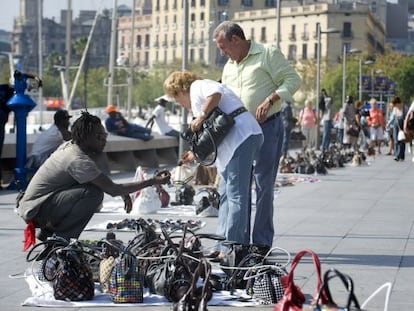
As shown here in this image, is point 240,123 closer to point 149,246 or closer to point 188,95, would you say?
point 188,95

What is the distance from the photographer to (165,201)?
57.3 feet

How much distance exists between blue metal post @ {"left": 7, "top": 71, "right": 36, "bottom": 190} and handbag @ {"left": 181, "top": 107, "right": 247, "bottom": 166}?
9703 millimetres

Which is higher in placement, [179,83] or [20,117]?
[179,83]

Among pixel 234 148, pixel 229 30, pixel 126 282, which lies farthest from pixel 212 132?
pixel 126 282

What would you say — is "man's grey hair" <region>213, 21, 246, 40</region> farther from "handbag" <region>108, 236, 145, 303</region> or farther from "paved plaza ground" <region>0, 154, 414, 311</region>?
"handbag" <region>108, 236, 145, 303</region>

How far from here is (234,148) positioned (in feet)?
35.1

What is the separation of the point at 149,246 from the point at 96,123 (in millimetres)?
1395

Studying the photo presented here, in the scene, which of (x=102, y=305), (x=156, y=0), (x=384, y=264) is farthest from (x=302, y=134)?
(x=156, y=0)

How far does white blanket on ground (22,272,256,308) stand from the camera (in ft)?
29.7

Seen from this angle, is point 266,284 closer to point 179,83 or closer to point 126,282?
point 126,282

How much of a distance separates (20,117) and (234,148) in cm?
1009

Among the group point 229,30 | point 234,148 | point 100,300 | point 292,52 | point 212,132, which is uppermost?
point 229,30

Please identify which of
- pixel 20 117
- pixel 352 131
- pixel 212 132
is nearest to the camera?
pixel 212 132

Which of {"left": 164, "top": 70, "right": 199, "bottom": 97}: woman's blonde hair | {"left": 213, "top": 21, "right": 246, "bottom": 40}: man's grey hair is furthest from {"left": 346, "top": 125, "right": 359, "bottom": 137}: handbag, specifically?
{"left": 164, "top": 70, "right": 199, "bottom": 97}: woman's blonde hair
